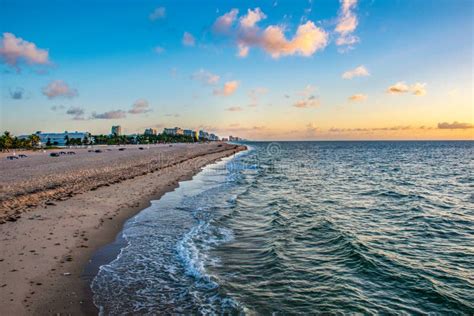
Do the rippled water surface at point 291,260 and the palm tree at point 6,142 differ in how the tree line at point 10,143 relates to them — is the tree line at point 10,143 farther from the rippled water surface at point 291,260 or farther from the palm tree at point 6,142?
the rippled water surface at point 291,260

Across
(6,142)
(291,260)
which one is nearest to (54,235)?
(291,260)

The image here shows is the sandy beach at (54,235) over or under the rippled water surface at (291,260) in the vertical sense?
over

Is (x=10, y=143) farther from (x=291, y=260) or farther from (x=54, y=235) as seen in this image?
(x=291, y=260)

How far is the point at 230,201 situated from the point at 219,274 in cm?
1204

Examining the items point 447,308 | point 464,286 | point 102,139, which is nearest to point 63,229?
point 447,308

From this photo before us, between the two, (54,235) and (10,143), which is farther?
(10,143)

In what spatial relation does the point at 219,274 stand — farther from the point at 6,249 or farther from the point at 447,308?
the point at 6,249

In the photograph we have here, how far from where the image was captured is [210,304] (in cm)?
768

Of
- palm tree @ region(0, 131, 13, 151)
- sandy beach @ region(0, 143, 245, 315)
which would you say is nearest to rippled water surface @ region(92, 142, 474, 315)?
sandy beach @ region(0, 143, 245, 315)

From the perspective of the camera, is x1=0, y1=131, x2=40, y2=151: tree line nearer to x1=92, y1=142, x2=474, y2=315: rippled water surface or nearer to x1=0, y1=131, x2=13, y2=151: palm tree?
x1=0, y1=131, x2=13, y2=151: palm tree

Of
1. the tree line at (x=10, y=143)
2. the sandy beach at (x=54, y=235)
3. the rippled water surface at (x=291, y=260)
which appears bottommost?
the rippled water surface at (x=291, y=260)

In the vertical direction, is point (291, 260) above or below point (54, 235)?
below

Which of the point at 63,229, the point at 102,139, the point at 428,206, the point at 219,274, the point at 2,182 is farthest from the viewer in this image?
the point at 102,139

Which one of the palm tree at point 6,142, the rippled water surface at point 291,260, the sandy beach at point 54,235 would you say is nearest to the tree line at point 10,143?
the palm tree at point 6,142
